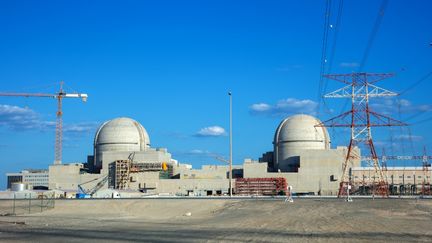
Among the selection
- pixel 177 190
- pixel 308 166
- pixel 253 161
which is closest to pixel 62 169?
pixel 177 190

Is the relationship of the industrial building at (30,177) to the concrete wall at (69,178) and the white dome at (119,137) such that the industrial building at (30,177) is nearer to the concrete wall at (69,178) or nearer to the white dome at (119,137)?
the concrete wall at (69,178)

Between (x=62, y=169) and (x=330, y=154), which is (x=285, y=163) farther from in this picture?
(x=62, y=169)

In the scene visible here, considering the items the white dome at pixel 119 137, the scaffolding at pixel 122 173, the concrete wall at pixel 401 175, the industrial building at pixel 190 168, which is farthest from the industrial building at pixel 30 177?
the concrete wall at pixel 401 175

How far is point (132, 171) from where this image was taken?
402ft

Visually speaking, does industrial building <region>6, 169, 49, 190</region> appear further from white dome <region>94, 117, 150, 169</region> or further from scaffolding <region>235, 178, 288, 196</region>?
scaffolding <region>235, 178, 288, 196</region>

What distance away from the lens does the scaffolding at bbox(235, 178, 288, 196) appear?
11294 cm

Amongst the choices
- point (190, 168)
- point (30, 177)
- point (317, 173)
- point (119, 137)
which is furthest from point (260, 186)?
point (30, 177)

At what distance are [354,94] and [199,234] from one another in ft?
191

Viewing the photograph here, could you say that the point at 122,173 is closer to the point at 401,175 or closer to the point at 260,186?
the point at 260,186

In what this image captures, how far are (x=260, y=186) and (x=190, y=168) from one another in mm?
22561

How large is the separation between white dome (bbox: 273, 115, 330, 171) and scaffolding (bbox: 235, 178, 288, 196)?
866cm

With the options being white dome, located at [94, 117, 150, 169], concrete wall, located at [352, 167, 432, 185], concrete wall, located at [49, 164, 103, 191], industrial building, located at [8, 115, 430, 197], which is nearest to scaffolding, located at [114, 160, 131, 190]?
industrial building, located at [8, 115, 430, 197]

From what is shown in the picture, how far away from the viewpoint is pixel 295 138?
398ft

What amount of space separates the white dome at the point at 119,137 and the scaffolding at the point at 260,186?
28.2 metres
